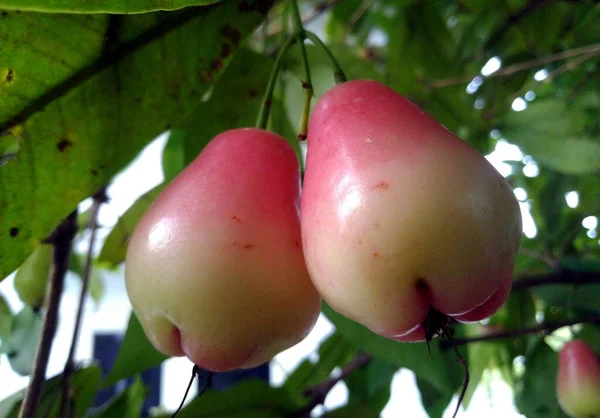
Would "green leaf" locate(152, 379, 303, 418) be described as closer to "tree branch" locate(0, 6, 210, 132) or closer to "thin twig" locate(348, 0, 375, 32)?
"tree branch" locate(0, 6, 210, 132)

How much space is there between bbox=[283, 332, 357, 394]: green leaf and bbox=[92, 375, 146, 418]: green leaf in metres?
0.28

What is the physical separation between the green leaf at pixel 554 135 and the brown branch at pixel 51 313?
1.89ft

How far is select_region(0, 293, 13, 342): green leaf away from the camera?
0.64 metres

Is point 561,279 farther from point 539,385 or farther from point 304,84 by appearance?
point 304,84

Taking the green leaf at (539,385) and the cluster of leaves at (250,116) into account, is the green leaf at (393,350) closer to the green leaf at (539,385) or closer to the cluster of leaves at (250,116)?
the cluster of leaves at (250,116)

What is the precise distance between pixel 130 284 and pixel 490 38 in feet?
2.33

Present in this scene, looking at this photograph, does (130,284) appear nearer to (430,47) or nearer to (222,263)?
(222,263)

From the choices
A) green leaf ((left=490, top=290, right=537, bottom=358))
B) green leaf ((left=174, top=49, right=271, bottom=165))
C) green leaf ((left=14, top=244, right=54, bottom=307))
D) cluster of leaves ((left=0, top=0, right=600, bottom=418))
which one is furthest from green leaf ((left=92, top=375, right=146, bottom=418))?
green leaf ((left=490, top=290, right=537, bottom=358))

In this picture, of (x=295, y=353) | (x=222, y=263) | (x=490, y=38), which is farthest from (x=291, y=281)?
(x=295, y=353)

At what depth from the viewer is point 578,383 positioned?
707 millimetres

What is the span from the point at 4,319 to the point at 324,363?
16.2 inches

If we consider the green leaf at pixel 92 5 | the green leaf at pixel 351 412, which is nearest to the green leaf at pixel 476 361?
the green leaf at pixel 351 412

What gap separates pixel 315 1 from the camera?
3.39 ft

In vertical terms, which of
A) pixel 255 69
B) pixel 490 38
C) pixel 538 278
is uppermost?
pixel 255 69
